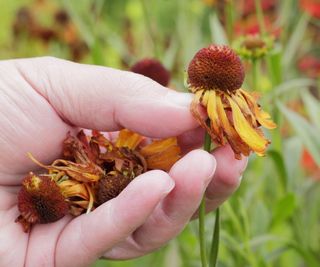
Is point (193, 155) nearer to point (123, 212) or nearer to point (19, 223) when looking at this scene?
point (123, 212)

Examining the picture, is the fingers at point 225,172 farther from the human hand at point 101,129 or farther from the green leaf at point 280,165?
the green leaf at point 280,165

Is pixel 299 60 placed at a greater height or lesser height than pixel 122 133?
lesser

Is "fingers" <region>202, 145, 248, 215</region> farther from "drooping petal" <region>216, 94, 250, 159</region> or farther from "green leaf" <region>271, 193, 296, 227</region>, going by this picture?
"green leaf" <region>271, 193, 296, 227</region>

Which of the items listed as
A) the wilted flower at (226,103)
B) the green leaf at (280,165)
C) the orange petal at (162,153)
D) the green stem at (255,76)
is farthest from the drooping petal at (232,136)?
the green stem at (255,76)

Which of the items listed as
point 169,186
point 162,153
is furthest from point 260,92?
point 169,186

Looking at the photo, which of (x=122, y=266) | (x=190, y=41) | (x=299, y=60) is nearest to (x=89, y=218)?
(x=122, y=266)
